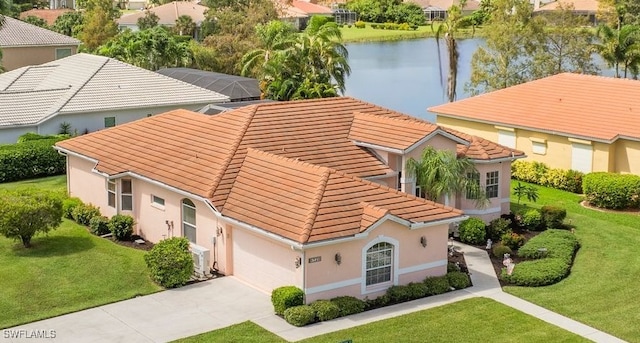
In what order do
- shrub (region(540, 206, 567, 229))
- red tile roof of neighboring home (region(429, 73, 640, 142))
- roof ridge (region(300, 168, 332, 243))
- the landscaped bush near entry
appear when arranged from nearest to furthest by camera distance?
roof ridge (region(300, 168, 332, 243)) → shrub (region(540, 206, 567, 229)) → the landscaped bush near entry → red tile roof of neighboring home (region(429, 73, 640, 142))

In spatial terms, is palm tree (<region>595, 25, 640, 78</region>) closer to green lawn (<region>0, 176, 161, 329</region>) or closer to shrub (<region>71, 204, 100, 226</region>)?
shrub (<region>71, 204, 100, 226</region>)

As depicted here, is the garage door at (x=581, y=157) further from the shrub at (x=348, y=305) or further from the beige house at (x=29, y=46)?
the beige house at (x=29, y=46)

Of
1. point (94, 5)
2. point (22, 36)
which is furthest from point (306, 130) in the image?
point (94, 5)

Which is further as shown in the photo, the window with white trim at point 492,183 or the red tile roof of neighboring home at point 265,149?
the window with white trim at point 492,183

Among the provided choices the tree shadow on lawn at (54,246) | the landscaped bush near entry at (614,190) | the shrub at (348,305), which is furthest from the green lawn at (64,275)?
the landscaped bush near entry at (614,190)

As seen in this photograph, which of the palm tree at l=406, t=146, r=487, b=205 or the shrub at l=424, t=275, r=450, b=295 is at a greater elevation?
the palm tree at l=406, t=146, r=487, b=205

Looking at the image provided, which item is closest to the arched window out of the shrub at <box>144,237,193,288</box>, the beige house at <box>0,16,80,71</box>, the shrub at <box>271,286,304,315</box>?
the shrub at <box>144,237,193,288</box>
